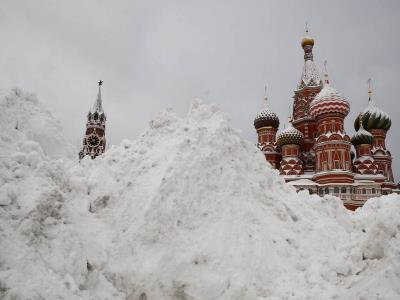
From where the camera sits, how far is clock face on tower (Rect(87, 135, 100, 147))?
4833cm

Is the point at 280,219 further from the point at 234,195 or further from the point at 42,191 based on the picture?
the point at 42,191

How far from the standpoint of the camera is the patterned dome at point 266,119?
3719cm

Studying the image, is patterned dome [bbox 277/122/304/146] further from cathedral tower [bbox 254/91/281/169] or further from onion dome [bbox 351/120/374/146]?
onion dome [bbox 351/120/374/146]

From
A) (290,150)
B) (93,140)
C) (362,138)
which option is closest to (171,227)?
(290,150)

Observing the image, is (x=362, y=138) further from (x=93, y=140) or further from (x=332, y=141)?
(x=93, y=140)

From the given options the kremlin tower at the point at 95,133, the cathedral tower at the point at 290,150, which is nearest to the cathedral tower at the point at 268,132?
the cathedral tower at the point at 290,150

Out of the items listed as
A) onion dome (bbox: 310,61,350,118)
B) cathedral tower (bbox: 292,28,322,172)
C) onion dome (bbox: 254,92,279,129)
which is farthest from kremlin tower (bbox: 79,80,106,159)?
onion dome (bbox: 310,61,350,118)

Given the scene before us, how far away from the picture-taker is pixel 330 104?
30.7 meters

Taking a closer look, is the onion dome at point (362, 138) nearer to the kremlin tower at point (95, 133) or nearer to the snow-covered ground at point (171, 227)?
the snow-covered ground at point (171, 227)

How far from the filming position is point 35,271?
5.38m

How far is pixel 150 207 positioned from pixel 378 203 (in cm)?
719

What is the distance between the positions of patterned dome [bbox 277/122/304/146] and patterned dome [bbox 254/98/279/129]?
3.46m

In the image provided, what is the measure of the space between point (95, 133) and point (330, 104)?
3073cm

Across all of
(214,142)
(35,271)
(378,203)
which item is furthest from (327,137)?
(35,271)
